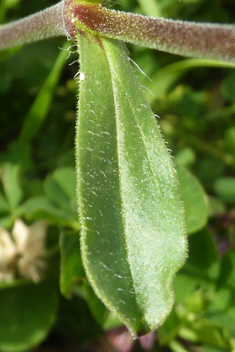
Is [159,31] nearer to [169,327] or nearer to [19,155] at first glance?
[169,327]

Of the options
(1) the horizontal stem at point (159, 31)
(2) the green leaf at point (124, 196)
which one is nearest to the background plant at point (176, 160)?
(2) the green leaf at point (124, 196)

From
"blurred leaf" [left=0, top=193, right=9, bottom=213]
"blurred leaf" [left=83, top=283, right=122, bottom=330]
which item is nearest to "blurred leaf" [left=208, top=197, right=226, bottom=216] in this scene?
"blurred leaf" [left=83, top=283, right=122, bottom=330]

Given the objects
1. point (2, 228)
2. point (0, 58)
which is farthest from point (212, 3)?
point (2, 228)

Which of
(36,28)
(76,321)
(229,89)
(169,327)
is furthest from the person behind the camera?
(229,89)

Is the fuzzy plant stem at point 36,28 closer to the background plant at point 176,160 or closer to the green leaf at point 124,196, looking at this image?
the green leaf at point 124,196

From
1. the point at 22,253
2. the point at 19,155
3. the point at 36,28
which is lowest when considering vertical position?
the point at 22,253

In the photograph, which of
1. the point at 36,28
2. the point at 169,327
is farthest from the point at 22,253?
the point at 36,28

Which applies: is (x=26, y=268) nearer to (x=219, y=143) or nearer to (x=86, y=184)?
(x=86, y=184)

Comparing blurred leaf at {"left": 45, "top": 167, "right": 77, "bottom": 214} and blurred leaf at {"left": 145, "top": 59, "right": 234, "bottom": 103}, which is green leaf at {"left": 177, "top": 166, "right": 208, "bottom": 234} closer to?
blurred leaf at {"left": 45, "top": 167, "right": 77, "bottom": 214}
